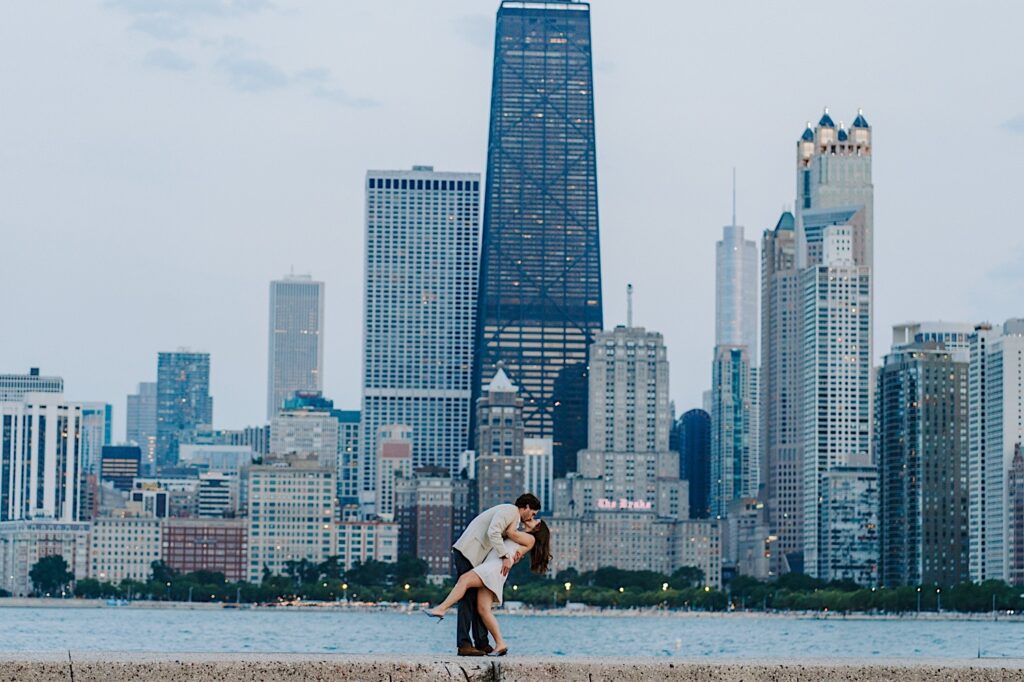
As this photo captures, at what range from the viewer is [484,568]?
19.8 meters

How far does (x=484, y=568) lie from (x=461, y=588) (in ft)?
1.19

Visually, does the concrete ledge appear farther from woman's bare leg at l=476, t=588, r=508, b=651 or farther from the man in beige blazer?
the man in beige blazer

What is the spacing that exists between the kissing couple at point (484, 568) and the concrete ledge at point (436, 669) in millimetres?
2533

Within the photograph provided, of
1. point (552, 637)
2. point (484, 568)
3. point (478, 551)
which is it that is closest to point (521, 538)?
point (478, 551)

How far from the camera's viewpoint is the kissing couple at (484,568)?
1964cm

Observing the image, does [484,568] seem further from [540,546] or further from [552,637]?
[552,637]

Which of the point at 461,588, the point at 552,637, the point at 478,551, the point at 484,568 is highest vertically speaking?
the point at 478,551

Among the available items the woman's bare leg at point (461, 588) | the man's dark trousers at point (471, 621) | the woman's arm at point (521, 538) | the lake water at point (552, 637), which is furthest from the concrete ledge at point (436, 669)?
the lake water at point (552, 637)

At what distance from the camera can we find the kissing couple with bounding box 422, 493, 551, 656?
64.4 feet

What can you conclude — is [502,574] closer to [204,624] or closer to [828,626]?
[204,624]

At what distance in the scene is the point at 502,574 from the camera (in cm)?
2000

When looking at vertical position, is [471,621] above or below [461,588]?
below

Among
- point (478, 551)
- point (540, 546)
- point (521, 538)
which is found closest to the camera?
point (478, 551)

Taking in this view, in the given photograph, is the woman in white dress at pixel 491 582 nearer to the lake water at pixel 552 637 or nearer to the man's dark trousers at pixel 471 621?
the man's dark trousers at pixel 471 621
